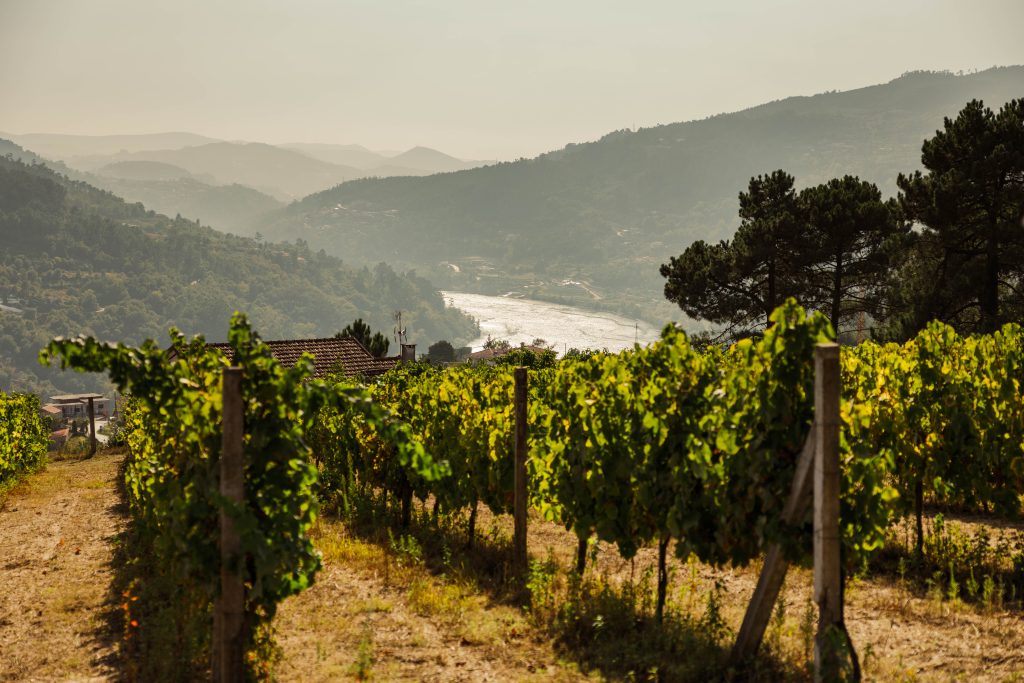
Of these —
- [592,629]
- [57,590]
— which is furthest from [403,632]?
[57,590]

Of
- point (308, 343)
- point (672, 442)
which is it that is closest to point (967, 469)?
point (672, 442)

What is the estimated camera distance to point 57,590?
9.86 metres

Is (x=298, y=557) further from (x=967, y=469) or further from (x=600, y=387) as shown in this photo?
(x=967, y=469)

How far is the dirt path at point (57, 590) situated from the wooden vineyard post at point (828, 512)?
5.79 metres

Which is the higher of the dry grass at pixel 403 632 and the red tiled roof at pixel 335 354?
the red tiled roof at pixel 335 354

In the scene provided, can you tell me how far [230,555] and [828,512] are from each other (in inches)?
159

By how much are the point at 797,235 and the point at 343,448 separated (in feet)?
95.1

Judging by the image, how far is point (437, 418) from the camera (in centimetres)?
1202

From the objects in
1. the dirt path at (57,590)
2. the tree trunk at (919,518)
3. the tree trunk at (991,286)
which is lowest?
the dirt path at (57,590)

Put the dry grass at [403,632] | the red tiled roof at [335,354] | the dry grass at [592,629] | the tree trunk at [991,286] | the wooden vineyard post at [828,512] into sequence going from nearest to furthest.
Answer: the wooden vineyard post at [828,512], the dry grass at [592,629], the dry grass at [403,632], the tree trunk at [991,286], the red tiled roof at [335,354]

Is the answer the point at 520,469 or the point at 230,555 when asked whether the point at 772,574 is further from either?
the point at 230,555

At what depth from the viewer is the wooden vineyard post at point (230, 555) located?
212 inches

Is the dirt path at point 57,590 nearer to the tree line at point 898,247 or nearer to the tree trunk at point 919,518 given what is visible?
the tree trunk at point 919,518

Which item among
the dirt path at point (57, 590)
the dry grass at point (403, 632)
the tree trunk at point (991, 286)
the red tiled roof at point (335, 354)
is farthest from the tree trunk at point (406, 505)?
the red tiled roof at point (335, 354)
